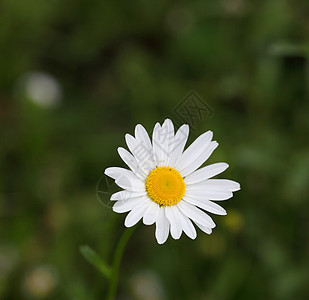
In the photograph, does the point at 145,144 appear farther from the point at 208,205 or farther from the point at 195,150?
the point at 208,205

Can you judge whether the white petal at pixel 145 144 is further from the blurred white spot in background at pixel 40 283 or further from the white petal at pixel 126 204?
the blurred white spot in background at pixel 40 283

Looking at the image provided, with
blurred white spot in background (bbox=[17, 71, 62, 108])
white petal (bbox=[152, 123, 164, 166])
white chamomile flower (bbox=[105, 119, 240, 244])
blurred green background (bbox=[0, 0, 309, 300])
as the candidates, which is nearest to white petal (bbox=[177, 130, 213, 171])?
white chamomile flower (bbox=[105, 119, 240, 244])

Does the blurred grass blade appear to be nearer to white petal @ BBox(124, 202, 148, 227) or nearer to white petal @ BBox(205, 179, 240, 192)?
white petal @ BBox(124, 202, 148, 227)

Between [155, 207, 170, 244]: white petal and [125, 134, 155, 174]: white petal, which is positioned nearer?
[155, 207, 170, 244]: white petal

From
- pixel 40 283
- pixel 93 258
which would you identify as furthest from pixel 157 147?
pixel 40 283

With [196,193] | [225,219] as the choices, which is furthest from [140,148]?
[225,219]
